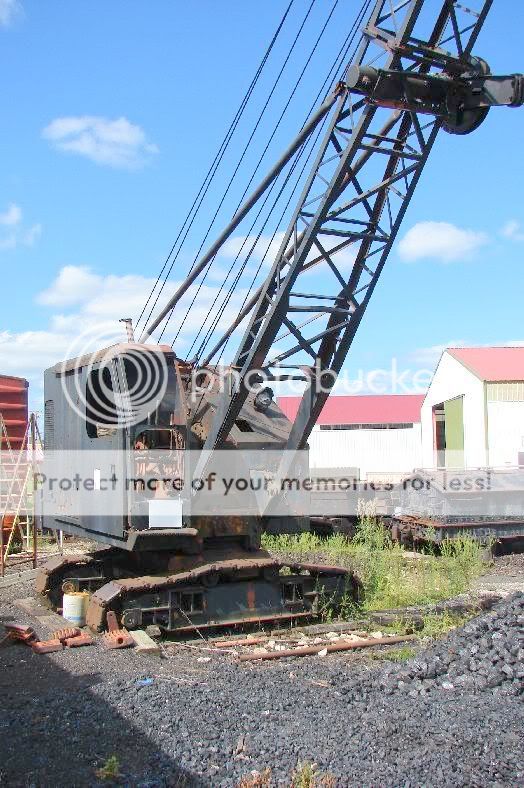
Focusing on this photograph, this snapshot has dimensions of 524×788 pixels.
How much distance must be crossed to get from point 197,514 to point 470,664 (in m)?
3.40

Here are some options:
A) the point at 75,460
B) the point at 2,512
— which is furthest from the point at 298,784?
the point at 2,512

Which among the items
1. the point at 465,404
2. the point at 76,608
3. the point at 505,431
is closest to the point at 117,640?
the point at 76,608

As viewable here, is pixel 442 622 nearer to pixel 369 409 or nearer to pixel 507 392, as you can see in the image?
pixel 507 392

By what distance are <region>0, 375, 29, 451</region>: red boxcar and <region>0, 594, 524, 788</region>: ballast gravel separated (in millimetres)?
9061

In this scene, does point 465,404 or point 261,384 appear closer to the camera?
point 261,384

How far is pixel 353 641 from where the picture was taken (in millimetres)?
8430

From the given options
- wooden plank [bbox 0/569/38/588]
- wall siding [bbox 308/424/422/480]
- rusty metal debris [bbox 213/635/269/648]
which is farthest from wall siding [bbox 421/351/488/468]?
rusty metal debris [bbox 213/635/269/648]

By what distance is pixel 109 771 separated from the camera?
4500mm

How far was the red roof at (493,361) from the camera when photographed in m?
29.0

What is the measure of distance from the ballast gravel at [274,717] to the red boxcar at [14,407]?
9061mm

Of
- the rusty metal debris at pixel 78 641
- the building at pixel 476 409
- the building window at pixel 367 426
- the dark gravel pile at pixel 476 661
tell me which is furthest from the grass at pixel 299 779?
the building window at pixel 367 426

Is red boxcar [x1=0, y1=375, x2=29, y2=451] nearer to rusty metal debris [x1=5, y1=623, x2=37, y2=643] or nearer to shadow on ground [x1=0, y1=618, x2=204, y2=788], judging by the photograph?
rusty metal debris [x1=5, y1=623, x2=37, y2=643]

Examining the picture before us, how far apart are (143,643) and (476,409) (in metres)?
23.1

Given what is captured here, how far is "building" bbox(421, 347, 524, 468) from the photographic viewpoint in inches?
1099
